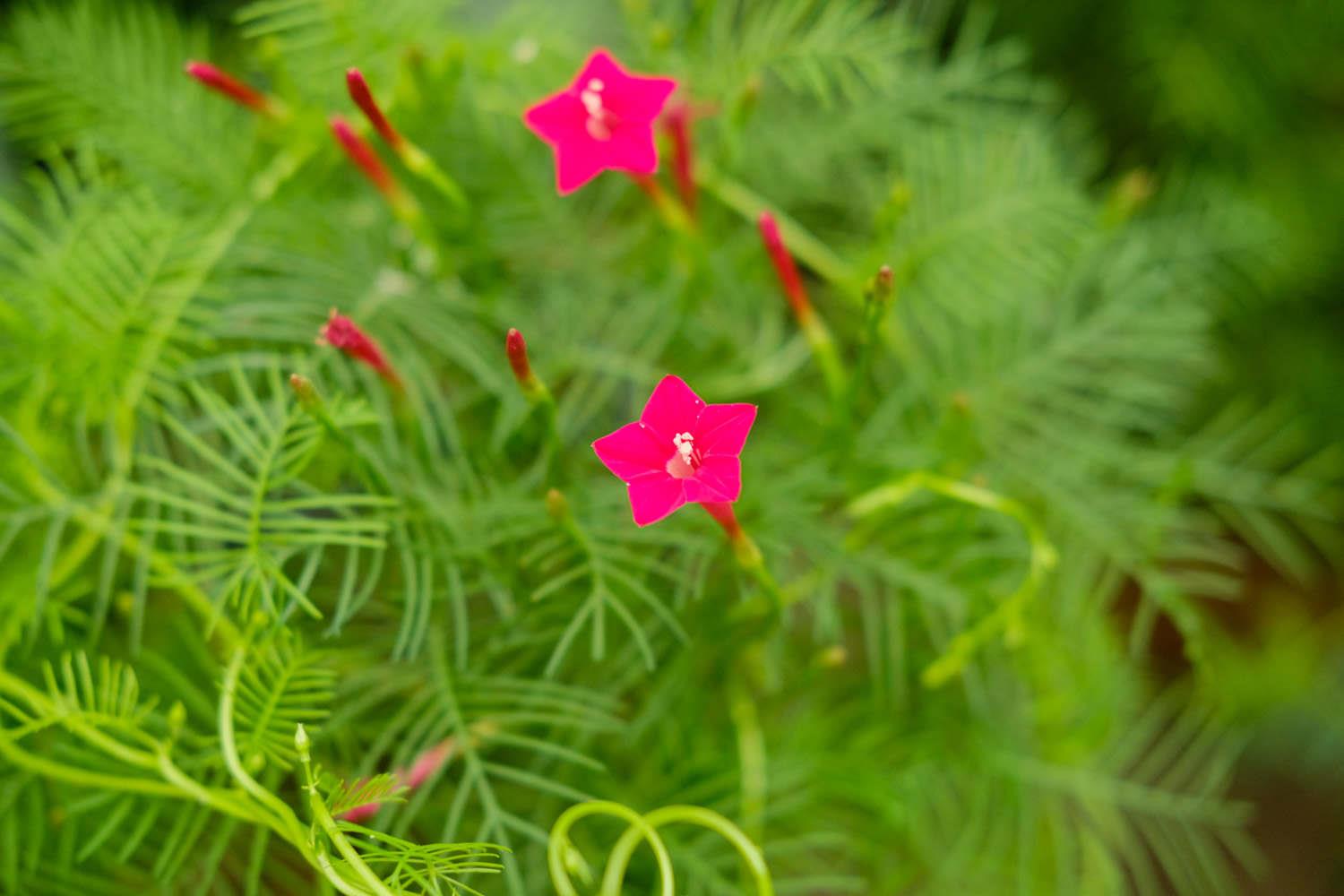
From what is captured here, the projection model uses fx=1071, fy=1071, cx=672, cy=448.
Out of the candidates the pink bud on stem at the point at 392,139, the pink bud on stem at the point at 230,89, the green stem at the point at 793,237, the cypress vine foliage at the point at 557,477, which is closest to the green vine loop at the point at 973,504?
the cypress vine foliage at the point at 557,477

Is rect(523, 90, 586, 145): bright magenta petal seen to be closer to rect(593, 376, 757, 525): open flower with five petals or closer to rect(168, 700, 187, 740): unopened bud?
rect(593, 376, 757, 525): open flower with five petals

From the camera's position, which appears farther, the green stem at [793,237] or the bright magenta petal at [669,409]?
the green stem at [793,237]

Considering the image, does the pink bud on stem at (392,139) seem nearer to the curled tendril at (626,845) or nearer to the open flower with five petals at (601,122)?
the open flower with five petals at (601,122)

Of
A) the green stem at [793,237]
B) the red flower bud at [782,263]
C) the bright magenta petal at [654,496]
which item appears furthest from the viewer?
the green stem at [793,237]

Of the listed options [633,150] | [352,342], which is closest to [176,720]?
[352,342]

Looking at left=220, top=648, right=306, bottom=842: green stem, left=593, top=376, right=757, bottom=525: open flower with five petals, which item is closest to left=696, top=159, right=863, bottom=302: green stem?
left=593, top=376, right=757, bottom=525: open flower with five petals

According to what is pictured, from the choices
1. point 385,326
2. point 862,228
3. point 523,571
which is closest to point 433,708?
point 523,571
